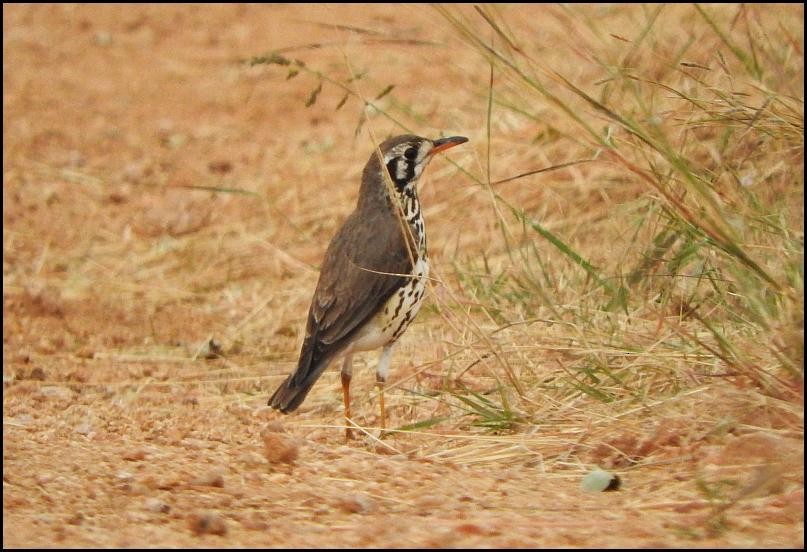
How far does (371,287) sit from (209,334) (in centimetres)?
229

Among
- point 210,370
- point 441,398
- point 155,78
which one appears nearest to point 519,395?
point 441,398

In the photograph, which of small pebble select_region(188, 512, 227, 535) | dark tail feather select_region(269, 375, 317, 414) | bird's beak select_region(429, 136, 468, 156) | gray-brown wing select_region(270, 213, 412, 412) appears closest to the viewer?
small pebble select_region(188, 512, 227, 535)

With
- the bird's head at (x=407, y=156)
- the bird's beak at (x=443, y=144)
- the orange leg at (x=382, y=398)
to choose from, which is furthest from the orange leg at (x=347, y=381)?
the bird's beak at (x=443, y=144)

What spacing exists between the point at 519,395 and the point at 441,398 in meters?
0.58

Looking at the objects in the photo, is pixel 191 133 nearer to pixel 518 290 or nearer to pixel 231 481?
pixel 518 290

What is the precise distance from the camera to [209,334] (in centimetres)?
779

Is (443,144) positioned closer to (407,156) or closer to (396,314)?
(407,156)

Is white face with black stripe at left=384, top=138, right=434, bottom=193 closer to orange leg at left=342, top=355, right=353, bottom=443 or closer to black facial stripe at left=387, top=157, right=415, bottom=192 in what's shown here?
black facial stripe at left=387, top=157, right=415, bottom=192

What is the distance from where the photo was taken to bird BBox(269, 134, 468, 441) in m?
5.60

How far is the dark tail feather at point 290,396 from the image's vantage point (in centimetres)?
544

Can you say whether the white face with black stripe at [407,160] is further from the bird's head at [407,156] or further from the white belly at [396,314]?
the white belly at [396,314]

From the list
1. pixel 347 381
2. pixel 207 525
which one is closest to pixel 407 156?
pixel 347 381

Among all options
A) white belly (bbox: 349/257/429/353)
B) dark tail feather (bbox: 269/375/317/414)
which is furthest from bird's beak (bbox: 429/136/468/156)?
dark tail feather (bbox: 269/375/317/414)

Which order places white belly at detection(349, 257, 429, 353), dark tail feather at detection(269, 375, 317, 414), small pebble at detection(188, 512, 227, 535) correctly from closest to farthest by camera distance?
small pebble at detection(188, 512, 227, 535) → dark tail feather at detection(269, 375, 317, 414) → white belly at detection(349, 257, 429, 353)
